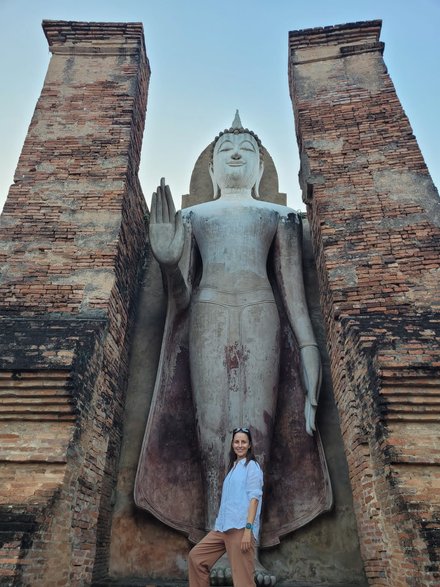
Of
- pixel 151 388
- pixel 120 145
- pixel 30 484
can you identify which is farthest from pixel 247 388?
pixel 120 145

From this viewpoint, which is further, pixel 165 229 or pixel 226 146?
pixel 226 146

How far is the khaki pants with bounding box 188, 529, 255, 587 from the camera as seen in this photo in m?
3.32

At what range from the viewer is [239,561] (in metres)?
3.35

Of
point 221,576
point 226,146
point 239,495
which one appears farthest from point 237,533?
point 226,146

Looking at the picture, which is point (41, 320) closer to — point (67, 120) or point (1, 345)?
point (1, 345)

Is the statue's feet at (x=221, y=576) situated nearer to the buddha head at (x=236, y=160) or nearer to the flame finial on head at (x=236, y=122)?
the buddha head at (x=236, y=160)

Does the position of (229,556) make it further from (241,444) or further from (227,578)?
(227,578)

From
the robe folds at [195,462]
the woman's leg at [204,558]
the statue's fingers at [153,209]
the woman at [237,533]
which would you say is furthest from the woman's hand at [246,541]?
the statue's fingers at [153,209]

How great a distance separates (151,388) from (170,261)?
6.06ft

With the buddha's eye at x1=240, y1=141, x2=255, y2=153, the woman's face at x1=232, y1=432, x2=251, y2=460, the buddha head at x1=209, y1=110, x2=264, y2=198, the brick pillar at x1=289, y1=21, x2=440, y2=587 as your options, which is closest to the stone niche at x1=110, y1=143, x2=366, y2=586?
the brick pillar at x1=289, y1=21, x2=440, y2=587

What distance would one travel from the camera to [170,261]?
584 centimetres

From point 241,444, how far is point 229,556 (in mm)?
765

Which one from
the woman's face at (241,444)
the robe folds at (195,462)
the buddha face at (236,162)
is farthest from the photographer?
the buddha face at (236,162)

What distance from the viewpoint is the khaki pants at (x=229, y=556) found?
332cm
